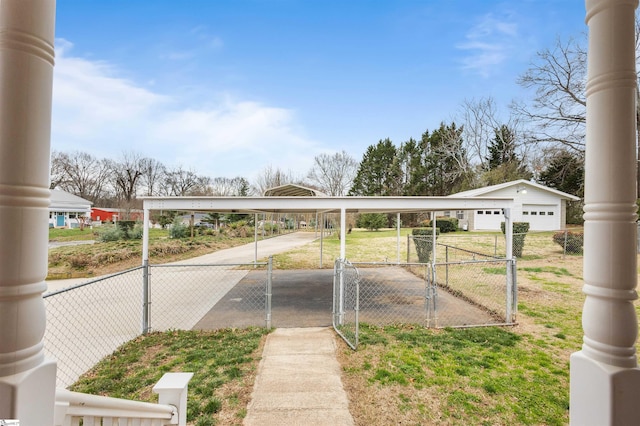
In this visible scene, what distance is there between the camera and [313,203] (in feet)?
20.4

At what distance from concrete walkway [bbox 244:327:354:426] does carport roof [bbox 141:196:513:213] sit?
249 centimetres

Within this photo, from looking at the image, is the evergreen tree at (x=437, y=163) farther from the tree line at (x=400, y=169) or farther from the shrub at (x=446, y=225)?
the shrub at (x=446, y=225)

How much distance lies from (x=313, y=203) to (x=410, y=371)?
3.41 meters

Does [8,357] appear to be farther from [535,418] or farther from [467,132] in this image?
[467,132]

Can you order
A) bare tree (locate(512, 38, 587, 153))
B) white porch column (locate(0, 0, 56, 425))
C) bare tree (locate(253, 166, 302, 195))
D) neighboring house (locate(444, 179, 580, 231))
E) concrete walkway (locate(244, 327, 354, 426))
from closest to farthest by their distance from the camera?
1. white porch column (locate(0, 0, 56, 425))
2. concrete walkway (locate(244, 327, 354, 426))
3. bare tree (locate(512, 38, 587, 153))
4. neighboring house (locate(444, 179, 580, 231))
5. bare tree (locate(253, 166, 302, 195))

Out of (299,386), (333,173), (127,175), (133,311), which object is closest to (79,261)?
(133,311)

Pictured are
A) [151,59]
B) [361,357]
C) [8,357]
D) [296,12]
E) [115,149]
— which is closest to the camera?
[8,357]

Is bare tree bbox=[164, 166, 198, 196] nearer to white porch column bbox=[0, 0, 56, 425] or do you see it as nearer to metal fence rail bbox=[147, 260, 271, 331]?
metal fence rail bbox=[147, 260, 271, 331]

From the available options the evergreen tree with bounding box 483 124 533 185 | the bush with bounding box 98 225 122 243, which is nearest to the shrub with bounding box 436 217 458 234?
the evergreen tree with bounding box 483 124 533 185

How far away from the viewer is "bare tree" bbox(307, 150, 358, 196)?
40562 millimetres

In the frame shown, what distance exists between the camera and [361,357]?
4414 mm

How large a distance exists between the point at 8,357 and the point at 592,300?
1718 mm

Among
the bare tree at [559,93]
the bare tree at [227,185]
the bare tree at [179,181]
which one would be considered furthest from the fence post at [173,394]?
the bare tree at [179,181]

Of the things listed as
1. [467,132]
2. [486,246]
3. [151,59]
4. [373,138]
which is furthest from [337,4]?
[373,138]
